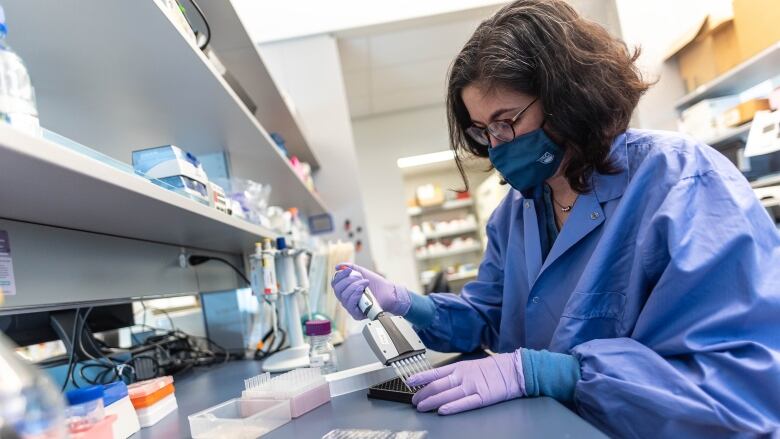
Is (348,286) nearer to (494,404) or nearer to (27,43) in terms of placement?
(494,404)

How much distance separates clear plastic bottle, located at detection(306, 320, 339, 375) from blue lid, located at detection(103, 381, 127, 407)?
431 mm

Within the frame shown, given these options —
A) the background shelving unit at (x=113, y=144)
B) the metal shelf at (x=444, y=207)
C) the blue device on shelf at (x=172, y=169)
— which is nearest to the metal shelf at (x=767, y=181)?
the background shelving unit at (x=113, y=144)

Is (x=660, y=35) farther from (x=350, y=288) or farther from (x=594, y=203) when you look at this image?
(x=350, y=288)

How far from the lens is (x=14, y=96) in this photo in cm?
59

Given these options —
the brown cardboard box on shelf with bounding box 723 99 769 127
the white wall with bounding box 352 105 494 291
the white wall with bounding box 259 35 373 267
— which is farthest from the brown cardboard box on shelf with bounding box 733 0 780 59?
the white wall with bounding box 352 105 494 291

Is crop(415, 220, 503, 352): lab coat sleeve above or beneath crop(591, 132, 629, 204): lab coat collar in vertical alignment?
beneath

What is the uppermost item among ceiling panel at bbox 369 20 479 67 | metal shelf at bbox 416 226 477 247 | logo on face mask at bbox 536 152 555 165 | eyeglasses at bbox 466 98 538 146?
ceiling panel at bbox 369 20 479 67

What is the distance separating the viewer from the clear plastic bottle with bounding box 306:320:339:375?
1.15 meters

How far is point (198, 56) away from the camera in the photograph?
1.09 metres

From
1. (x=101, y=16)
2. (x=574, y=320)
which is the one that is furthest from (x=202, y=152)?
(x=574, y=320)

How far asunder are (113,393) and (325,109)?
2.94m

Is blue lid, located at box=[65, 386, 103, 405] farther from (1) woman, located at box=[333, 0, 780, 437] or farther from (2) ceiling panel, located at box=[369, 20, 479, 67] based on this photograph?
(2) ceiling panel, located at box=[369, 20, 479, 67]

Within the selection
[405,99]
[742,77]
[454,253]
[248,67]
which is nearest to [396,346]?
[248,67]

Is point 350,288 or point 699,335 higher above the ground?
point 350,288
